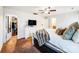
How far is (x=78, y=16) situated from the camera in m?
1.60

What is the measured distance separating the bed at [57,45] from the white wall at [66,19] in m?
0.17

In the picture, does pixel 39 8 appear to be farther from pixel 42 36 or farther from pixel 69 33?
pixel 69 33

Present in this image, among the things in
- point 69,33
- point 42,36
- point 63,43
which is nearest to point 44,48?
point 42,36

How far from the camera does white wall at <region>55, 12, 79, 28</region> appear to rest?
1590 millimetres

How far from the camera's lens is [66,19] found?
63.9 inches

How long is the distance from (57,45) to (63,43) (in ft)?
0.30

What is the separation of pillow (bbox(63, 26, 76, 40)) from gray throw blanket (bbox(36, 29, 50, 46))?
258 mm

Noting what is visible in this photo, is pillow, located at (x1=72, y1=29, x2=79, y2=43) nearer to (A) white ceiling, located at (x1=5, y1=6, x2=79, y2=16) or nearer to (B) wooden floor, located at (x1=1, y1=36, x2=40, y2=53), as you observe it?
(A) white ceiling, located at (x1=5, y1=6, x2=79, y2=16)

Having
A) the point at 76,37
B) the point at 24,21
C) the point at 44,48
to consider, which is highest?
the point at 24,21

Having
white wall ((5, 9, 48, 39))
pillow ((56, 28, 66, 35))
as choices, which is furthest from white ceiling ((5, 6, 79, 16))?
pillow ((56, 28, 66, 35))

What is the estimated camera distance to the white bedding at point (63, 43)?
1588mm

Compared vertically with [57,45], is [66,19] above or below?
above
